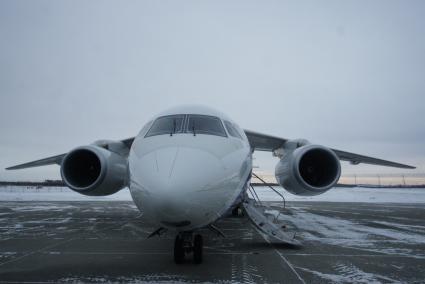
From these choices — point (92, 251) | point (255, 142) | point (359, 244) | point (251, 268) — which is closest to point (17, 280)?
point (92, 251)

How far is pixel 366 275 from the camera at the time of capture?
552cm

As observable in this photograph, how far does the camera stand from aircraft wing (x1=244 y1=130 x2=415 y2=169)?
487 inches

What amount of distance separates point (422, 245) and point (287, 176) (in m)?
3.49

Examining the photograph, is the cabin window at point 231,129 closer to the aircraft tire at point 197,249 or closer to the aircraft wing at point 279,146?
the aircraft tire at point 197,249

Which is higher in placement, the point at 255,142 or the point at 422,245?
the point at 255,142

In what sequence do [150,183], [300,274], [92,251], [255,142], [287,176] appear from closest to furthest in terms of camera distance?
[150,183], [300,274], [92,251], [287,176], [255,142]

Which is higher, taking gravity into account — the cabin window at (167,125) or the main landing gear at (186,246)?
the cabin window at (167,125)

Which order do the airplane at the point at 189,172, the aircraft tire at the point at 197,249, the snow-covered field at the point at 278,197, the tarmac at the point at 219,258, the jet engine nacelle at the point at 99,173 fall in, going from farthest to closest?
the snow-covered field at the point at 278,197 < the jet engine nacelle at the point at 99,173 < the aircraft tire at the point at 197,249 < the tarmac at the point at 219,258 < the airplane at the point at 189,172

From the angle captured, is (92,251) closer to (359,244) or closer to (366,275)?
(366,275)

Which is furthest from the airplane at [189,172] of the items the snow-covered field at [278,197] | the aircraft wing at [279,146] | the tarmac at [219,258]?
the snow-covered field at [278,197]

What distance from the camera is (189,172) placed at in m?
4.60

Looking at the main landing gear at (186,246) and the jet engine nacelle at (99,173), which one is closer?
the main landing gear at (186,246)

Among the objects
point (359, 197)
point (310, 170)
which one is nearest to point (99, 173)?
point (310, 170)

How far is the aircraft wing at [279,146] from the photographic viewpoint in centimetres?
1237
